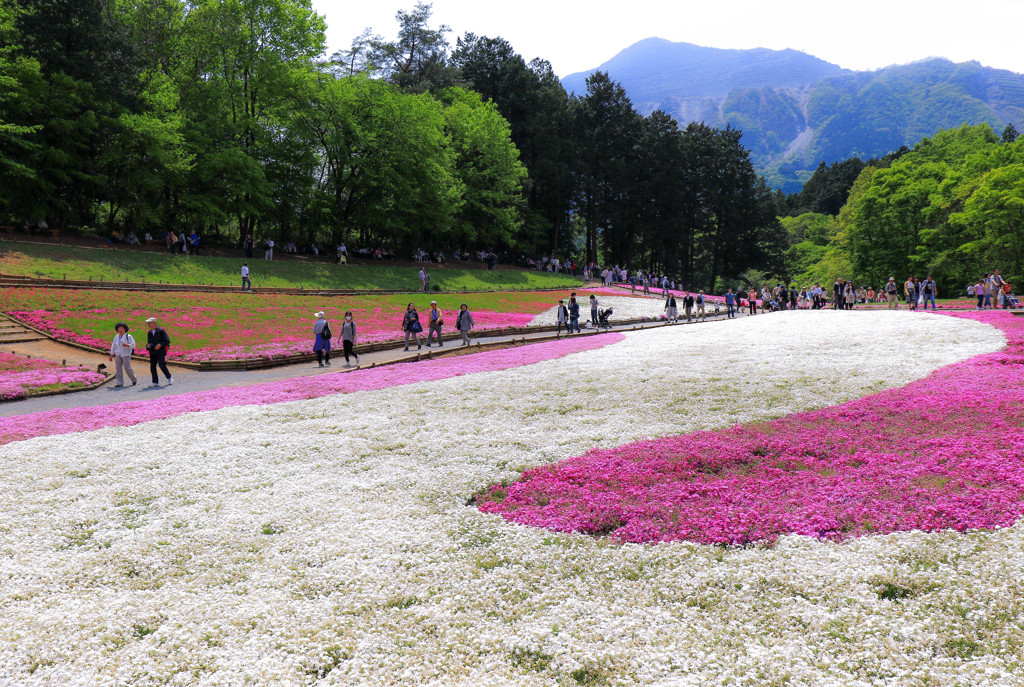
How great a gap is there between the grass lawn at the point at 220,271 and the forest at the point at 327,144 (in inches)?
254

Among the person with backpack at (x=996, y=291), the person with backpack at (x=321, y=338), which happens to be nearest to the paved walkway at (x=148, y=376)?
the person with backpack at (x=321, y=338)

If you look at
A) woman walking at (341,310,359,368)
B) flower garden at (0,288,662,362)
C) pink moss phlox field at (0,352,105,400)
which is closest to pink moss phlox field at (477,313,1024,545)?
woman walking at (341,310,359,368)

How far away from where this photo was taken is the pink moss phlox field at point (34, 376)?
18781mm

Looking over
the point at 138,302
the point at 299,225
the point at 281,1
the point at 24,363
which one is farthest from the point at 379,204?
the point at 24,363

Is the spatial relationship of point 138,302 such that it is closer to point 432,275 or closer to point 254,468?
point 254,468

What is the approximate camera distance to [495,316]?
1574 inches

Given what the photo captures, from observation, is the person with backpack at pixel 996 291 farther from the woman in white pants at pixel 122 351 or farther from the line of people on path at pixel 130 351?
the woman in white pants at pixel 122 351

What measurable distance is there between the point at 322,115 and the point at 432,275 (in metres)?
18.6

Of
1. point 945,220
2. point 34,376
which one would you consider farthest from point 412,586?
point 945,220

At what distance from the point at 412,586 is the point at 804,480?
22.4 feet

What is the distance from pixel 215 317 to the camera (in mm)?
31719

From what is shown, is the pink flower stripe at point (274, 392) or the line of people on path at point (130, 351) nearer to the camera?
the pink flower stripe at point (274, 392)

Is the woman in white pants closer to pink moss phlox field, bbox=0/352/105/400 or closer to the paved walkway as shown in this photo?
the paved walkway

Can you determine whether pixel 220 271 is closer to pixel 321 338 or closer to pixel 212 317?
pixel 212 317
